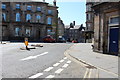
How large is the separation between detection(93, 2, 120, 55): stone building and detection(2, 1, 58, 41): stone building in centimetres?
3207

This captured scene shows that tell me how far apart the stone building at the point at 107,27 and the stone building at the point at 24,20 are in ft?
105

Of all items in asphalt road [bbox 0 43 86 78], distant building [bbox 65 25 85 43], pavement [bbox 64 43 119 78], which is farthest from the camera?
distant building [bbox 65 25 85 43]

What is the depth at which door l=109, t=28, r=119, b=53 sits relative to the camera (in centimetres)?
1220

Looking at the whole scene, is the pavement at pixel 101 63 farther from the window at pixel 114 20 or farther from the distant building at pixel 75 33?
the distant building at pixel 75 33

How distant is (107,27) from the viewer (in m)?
13.2

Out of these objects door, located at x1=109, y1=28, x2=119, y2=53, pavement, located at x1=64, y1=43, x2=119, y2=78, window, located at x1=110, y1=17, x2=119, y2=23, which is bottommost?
pavement, located at x1=64, y1=43, x2=119, y2=78

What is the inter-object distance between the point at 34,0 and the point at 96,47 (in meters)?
37.8

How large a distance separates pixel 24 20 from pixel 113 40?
3636cm

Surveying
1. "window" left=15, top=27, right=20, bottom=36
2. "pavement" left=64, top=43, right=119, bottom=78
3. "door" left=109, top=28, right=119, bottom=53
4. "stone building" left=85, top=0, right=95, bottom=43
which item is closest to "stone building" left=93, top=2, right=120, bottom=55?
"door" left=109, top=28, right=119, bottom=53

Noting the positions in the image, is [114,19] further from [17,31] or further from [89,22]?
[89,22]

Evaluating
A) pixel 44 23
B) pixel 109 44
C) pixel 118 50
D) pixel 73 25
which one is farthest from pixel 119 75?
pixel 73 25

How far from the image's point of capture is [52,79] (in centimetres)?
542

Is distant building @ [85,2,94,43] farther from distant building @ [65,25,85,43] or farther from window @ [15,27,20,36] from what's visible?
distant building @ [65,25,85,43]

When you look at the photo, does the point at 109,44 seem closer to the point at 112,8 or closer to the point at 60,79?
the point at 112,8
